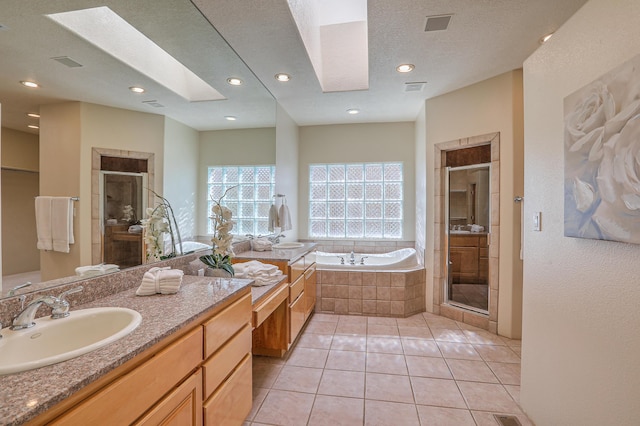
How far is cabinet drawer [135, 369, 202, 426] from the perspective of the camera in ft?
3.05

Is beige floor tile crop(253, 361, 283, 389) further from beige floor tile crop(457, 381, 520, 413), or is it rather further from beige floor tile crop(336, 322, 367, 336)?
beige floor tile crop(457, 381, 520, 413)

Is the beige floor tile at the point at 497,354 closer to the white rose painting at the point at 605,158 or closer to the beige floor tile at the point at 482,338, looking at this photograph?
the beige floor tile at the point at 482,338

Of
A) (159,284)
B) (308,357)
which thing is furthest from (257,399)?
(159,284)

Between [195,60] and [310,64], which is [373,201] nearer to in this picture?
[310,64]

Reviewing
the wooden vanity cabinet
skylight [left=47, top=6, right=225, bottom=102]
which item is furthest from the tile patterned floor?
skylight [left=47, top=6, right=225, bottom=102]

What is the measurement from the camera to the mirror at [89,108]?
42.1 inches

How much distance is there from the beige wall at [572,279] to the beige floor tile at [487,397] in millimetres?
127

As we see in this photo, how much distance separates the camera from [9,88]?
3.40 feet

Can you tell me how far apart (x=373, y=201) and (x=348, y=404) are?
305cm

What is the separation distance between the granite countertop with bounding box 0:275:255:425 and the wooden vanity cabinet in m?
0.04

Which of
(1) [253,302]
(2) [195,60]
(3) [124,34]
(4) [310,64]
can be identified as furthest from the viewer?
(4) [310,64]

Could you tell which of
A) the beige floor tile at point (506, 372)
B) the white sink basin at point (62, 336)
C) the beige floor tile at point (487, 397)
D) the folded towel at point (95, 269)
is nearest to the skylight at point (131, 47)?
the folded towel at point (95, 269)

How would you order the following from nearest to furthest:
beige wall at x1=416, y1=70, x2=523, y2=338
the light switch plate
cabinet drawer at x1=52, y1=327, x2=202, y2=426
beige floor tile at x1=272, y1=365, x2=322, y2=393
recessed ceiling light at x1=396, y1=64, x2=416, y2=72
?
cabinet drawer at x1=52, y1=327, x2=202, y2=426, the light switch plate, beige floor tile at x1=272, y1=365, x2=322, y2=393, recessed ceiling light at x1=396, y1=64, x2=416, y2=72, beige wall at x1=416, y1=70, x2=523, y2=338

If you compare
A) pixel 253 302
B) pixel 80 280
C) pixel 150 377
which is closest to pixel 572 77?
pixel 253 302
